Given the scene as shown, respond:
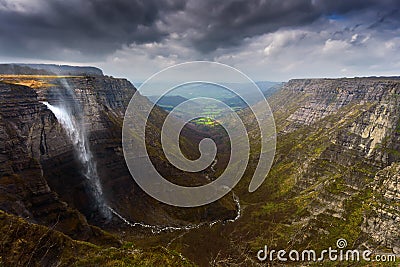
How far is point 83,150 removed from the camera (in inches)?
2542

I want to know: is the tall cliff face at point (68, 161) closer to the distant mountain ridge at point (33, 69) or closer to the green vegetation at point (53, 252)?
the green vegetation at point (53, 252)

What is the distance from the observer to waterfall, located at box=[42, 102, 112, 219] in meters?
61.8

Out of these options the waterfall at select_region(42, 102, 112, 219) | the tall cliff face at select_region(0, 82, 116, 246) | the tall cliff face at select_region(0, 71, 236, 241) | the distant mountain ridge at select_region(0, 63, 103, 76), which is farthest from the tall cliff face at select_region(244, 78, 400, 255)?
the distant mountain ridge at select_region(0, 63, 103, 76)

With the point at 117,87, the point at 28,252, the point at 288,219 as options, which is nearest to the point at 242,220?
the point at 288,219

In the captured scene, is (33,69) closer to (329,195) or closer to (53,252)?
(53,252)

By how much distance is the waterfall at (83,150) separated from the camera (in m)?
61.8

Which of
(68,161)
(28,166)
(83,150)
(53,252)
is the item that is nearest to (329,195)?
(83,150)

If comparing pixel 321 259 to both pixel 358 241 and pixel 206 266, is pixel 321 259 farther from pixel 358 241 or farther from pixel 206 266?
pixel 206 266

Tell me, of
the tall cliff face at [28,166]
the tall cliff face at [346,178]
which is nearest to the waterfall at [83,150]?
the tall cliff face at [28,166]

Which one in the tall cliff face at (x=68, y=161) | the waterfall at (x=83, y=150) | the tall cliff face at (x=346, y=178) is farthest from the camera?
the tall cliff face at (x=346, y=178)

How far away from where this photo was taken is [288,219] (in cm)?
8256

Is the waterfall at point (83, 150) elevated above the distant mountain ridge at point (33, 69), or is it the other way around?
the distant mountain ridge at point (33, 69)

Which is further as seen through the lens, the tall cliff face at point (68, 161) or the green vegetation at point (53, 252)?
the tall cliff face at point (68, 161)

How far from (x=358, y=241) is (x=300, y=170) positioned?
5087 centimetres
